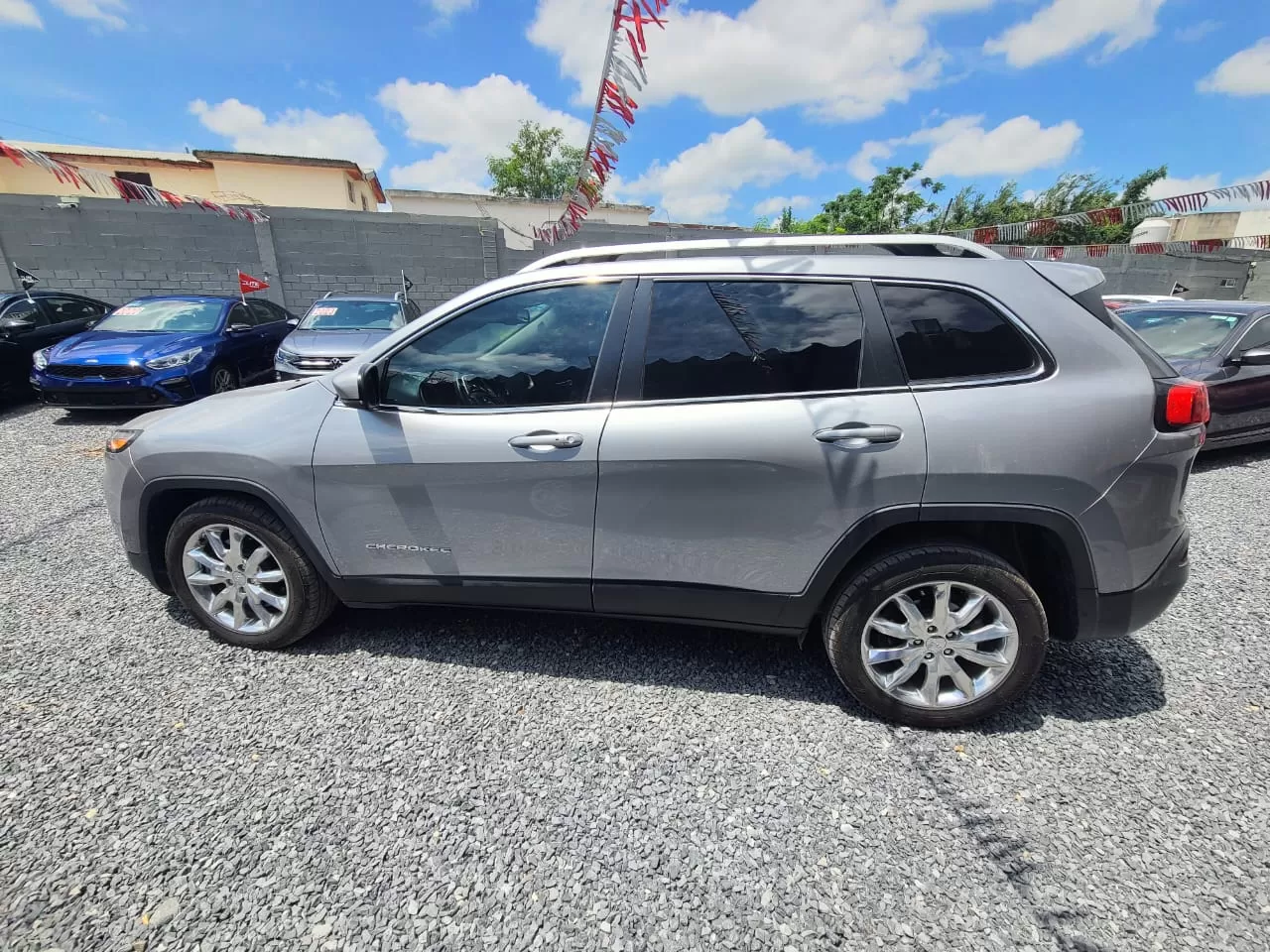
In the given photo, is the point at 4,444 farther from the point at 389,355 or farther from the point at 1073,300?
the point at 1073,300

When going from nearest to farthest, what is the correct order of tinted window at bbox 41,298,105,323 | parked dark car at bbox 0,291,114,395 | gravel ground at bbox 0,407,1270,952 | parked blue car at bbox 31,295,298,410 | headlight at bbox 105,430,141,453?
1. gravel ground at bbox 0,407,1270,952
2. headlight at bbox 105,430,141,453
3. parked blue car at bbox 31,295,298,410
4. parked dark car at bbox 0,291,114,395
5. tinted window at bbox 41,298,105,323

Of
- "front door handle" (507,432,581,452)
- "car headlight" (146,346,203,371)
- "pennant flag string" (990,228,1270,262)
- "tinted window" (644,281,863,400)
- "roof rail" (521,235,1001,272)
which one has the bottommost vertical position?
"car headlight" (146,346,203,371)

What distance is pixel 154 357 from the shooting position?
260 inches

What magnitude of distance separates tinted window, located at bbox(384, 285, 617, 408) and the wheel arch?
1.16m

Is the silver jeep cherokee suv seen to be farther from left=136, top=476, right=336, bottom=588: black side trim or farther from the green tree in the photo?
the green tree

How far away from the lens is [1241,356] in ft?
16.9

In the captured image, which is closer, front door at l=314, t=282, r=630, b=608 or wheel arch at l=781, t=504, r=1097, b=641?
wheel arch at l=781, t=504, r=1097, b=641

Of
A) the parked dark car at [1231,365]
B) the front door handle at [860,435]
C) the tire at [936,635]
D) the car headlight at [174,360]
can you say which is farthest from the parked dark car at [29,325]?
the parked dark car at [1231,365]

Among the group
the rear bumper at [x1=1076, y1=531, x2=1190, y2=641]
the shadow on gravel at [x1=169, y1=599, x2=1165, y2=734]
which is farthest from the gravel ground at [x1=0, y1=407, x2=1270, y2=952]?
the rear bumper at [x1=1076, y1=531, x2=1190, y2=641]

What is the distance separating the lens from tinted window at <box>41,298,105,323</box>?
8.39m

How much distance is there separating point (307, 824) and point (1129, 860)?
2.52 meters

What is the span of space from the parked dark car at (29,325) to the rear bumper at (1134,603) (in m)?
11.0

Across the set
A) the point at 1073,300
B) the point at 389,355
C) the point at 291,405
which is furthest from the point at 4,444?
the point at 1073,300

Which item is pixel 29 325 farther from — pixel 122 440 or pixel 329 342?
pixel 122 440
